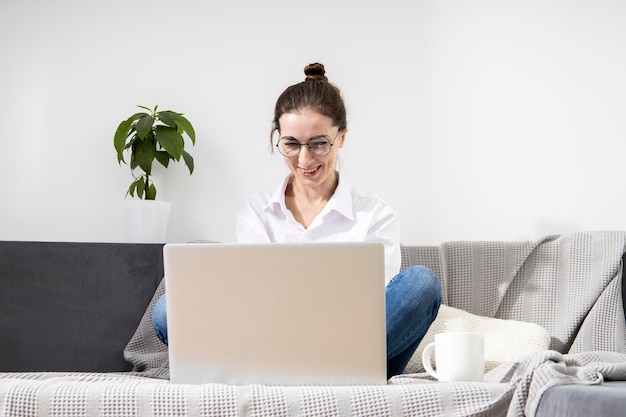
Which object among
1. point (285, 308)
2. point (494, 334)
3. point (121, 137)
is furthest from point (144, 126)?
point (285, 308)

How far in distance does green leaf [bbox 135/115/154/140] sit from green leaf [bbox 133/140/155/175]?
31 mm

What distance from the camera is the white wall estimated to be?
279 centimetres

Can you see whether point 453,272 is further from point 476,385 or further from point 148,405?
point 148,405

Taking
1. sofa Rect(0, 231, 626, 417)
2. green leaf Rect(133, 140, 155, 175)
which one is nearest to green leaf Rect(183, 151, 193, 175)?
green leaf Rect(133, 140, 155, 175)

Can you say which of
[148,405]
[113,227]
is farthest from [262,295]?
[113,227]

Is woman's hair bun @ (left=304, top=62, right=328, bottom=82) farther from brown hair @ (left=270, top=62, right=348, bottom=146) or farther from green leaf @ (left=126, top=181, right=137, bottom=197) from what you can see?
green leaf @ (left=126, top=181, right=137, bottom=197)

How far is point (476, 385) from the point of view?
4.42 feet

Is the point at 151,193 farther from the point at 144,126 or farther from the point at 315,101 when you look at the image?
the point at 315,101

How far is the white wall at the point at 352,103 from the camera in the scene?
110 inches

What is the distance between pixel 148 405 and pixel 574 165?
1.91 m

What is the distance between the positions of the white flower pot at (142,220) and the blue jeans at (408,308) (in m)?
1.00

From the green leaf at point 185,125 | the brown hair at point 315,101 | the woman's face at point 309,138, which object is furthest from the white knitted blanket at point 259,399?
the green leaf at point 185,125

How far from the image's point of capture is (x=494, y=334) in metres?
2.20

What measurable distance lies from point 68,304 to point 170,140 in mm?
593
